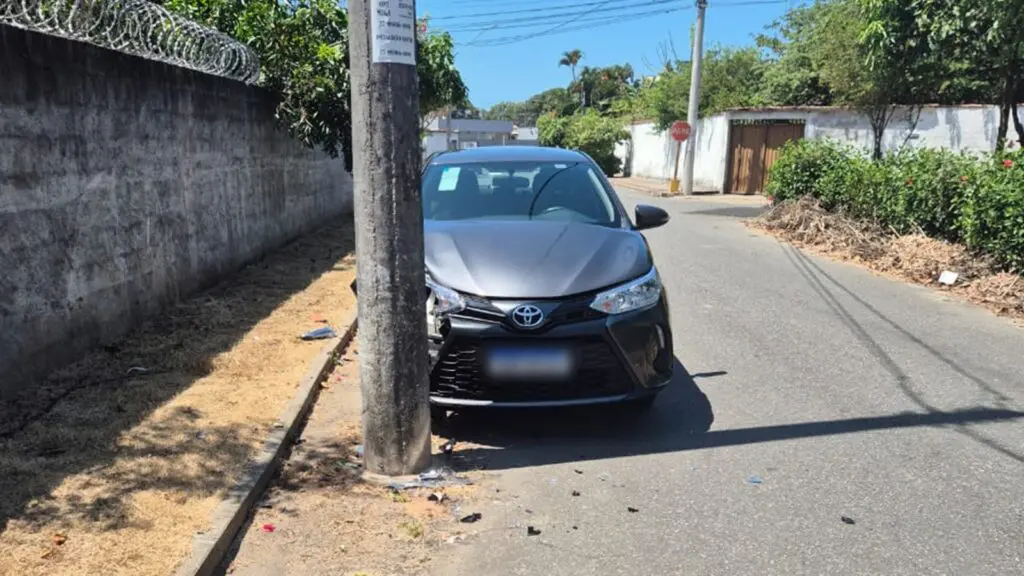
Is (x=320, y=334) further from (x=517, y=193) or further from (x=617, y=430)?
(x=617, y=430)

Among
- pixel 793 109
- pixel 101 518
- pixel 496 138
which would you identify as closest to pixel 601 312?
pixel 101 518

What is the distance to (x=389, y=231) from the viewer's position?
3.62m

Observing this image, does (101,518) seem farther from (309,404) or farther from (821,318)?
(821,318)

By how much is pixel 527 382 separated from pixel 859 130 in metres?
21.1

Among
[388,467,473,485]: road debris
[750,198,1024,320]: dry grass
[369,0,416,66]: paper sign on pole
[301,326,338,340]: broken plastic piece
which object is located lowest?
[388,467,473,485]: road debris

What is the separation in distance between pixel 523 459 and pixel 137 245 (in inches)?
151

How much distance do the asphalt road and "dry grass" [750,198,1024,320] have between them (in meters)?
1.11

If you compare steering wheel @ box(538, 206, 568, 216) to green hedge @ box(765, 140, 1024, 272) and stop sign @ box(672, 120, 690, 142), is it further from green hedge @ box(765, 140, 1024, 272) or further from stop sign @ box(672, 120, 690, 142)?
stop sign @ box(672, 120, 690, 142)

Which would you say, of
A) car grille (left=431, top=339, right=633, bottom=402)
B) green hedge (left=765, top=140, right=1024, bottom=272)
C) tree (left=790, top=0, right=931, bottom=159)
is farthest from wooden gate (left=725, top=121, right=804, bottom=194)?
car grille (left=431, top=339, right=633, bottom=402)

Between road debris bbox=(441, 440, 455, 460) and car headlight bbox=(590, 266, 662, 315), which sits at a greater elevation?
car headlight bbox=(590, 266, 662, 315)

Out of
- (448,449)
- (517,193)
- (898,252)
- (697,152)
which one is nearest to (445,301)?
(448,449)

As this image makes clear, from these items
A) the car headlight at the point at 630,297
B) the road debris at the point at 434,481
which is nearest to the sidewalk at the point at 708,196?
the car headlight at the point at 630,297

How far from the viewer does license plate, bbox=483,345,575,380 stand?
4109mm

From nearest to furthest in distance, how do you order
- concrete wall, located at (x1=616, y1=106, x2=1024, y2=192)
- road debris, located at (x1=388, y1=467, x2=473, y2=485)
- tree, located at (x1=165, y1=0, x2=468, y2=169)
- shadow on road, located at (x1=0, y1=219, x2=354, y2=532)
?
shadow on road, located at (x1=0, y1=219, x2=354, y2=532) < road debris, located at (x1=388, y1=467, x2=473, y2=485) < tree, located at (x1=165, y1=0, x2=468, y2=169) < concrete wall, located at (x1=616, y1=106, x2=1024, y2=192)
